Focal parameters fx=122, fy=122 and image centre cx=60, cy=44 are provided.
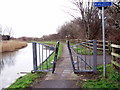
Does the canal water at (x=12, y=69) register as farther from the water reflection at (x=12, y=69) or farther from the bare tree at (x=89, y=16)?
the bare tree at (x=89, y=16)

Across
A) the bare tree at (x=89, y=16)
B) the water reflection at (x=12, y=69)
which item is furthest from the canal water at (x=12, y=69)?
the bare tree at (x=89, y=16)

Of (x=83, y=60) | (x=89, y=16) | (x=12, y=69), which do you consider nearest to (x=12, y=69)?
(x=12, y=69)

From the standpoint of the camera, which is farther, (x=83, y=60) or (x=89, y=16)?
(x=89, y=16)

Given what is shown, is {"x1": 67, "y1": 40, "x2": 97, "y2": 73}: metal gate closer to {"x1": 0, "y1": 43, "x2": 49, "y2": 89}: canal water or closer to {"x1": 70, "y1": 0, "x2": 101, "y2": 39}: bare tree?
{"x1": 0, "y1": 43, "x2": 49, "y2": 89}: canal water

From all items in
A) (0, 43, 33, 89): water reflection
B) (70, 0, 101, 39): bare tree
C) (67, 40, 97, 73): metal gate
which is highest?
(70, 0, 101, 39): bare tree

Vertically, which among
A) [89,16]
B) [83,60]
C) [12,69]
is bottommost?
[12,69]

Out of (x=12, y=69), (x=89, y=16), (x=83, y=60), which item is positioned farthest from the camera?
(x=89, y=16)

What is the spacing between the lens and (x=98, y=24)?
16562 mm

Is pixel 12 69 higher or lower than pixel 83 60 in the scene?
lower

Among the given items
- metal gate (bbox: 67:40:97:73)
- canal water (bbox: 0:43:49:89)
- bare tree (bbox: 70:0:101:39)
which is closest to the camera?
metal gate (bbox: 67:40:97:73)

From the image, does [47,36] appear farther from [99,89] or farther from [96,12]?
[99,89]

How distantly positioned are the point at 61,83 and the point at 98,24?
14034mm

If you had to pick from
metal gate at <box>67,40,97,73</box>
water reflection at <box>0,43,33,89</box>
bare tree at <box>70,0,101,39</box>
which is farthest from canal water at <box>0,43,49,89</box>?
bare tree at <box>70,0,101,39</box>

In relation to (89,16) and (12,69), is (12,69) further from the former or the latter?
(89,16)
